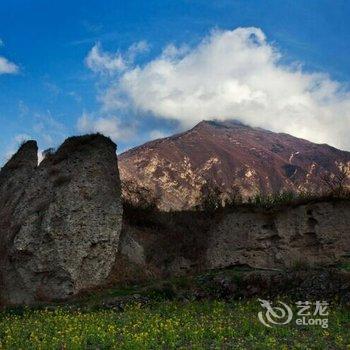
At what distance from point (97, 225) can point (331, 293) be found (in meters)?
13.6

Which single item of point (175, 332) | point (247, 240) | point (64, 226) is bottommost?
point (175, 332)

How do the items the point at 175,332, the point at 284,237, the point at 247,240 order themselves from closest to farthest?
the point at 175,332
the point at 284,237
the point at 247,240

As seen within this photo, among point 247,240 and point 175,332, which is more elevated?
point 247,240

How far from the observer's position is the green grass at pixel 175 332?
17.5m

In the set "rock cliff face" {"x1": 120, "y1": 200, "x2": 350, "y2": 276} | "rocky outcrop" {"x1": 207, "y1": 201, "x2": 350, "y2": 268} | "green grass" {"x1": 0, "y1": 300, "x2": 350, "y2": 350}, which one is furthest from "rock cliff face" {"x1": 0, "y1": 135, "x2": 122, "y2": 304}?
"rocky outcrop" {"x1": 207, "y1": 201, "x2": 350, "y2": 268}

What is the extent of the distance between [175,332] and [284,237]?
20.2 meters

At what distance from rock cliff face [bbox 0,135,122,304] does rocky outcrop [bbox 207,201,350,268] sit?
8.74 meters

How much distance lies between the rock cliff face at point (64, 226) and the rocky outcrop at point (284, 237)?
874cm

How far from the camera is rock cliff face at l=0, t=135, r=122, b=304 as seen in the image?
104 ft

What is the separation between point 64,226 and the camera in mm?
32031

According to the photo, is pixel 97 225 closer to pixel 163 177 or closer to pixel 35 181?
pixel 35 181

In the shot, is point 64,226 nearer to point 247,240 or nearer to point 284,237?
point 247,240

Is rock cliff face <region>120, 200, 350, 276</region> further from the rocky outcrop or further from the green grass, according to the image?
the green grass

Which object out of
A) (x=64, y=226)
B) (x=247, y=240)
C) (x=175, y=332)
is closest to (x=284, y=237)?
(x=247, y=240)
